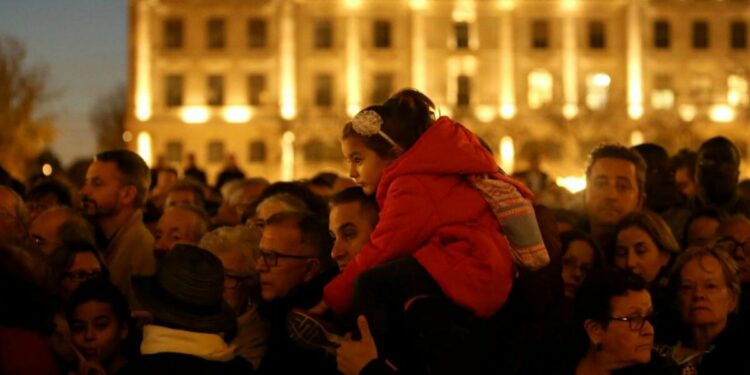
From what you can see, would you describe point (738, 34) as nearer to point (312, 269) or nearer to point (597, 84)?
point (597, 84)

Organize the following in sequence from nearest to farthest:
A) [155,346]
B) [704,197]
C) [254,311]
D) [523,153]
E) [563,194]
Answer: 1. [155,346]
2. [254,311]
3. [704,197]
4. [563,194]
5. [523,153]

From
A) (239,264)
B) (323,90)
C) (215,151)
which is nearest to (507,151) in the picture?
(323,90)

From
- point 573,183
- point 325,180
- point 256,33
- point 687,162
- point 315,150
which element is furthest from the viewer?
point 256,33

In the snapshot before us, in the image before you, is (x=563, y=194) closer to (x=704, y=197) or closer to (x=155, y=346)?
(x=704, y=197)

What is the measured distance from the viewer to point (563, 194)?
10.9 metres

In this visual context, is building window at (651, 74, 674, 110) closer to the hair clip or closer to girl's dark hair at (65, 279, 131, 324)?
girl's dark hair at (65, 279, 131, 324)

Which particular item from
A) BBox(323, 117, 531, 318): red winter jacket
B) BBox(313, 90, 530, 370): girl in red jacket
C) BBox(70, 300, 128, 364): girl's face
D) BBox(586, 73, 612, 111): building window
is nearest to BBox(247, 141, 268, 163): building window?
BBox(586, 73, 612, 111): building window

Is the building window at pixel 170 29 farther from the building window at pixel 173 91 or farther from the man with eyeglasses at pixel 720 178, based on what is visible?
→ the man with eyeglasses at pixel 720 178

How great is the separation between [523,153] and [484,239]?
57.8 meters

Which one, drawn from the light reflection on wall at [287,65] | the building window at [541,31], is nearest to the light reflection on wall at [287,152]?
the light reflection on wall at [287,65]

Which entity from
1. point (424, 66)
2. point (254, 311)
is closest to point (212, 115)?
point (424, 66)

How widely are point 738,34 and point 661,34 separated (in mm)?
4271

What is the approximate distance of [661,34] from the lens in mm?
64125

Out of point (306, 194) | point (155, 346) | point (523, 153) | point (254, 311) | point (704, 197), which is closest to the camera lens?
point (155, 346)
